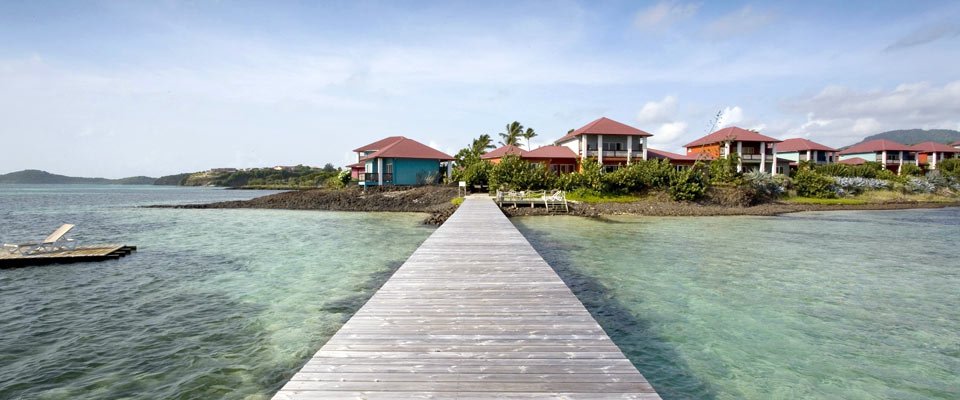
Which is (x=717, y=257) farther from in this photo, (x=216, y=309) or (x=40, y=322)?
(x=40, y=322)

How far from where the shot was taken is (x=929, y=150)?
209 ft

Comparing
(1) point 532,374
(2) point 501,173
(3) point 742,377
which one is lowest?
(3) point 742,377

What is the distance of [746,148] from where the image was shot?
5041 centimetres

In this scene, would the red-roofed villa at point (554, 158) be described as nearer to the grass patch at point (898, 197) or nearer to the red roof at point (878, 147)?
the grass patch at point (898, 197)

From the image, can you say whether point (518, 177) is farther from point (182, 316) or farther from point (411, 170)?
point (182, 316)

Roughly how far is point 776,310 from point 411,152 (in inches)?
1566

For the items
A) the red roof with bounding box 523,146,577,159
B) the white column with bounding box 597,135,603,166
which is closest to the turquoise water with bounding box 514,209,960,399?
the white column with bounding box 597,135,603,166

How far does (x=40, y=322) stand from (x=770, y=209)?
4003 cm

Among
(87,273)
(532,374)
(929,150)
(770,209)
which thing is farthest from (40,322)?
(929,150)

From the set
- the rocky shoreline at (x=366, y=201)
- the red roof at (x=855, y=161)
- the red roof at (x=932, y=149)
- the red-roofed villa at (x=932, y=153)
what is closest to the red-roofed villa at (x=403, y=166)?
the rocky shoreline at (x=366, y=201)

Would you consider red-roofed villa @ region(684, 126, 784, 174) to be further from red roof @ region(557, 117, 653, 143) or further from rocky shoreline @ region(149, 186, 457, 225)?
rocky shoreline @ region(149, 186, 457, 225)

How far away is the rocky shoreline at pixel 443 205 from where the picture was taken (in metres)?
31.7

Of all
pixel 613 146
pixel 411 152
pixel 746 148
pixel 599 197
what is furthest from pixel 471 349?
pixel 746 148

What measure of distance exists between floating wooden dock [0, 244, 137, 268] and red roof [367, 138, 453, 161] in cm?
2981
